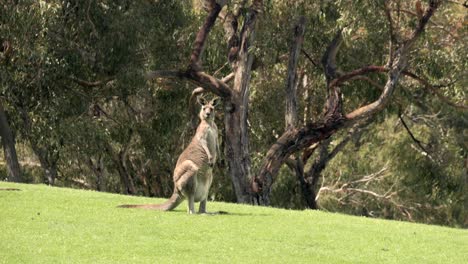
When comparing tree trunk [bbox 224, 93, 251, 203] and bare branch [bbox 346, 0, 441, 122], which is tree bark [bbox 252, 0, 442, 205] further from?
tree trunk [bbox 224, 93, 251, 203]

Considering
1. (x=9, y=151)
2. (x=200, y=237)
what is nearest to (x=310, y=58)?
(x=9, y=151)

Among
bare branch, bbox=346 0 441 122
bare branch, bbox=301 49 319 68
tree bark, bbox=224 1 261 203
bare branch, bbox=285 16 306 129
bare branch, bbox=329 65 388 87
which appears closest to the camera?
bare branch, bbox=346 0 441 122

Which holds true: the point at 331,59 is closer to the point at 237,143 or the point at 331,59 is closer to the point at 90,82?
the point at 237,143

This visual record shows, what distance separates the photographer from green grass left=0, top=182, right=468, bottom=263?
38.5 ft

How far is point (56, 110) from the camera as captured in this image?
86.9ft

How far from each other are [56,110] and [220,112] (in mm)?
7009

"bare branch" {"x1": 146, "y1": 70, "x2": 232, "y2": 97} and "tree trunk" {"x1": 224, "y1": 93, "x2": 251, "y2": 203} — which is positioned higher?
"bare branch" {"x1": 146, "y1": 70, "x2": 232, "y2": 97}

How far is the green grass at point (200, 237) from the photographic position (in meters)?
11.7

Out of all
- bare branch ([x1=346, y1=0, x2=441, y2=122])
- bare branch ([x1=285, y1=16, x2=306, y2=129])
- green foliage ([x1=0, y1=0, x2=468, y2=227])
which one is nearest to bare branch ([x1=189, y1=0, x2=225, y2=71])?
green foliage ([x1=0, y1=0, x2=468, y2=227])

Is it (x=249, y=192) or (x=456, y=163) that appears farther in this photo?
(x=456, y=163)

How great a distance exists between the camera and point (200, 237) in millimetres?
12977

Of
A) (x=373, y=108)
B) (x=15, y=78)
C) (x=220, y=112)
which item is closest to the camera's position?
(x=15, y=78)

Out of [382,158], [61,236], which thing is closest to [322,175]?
[382,158]

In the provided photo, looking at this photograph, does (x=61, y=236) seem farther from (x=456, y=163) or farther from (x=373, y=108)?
(x=456, y=163)
